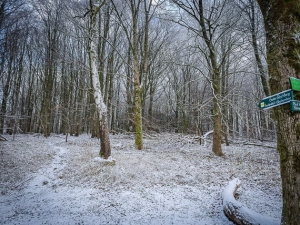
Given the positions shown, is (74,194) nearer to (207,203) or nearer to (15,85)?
(207,203)

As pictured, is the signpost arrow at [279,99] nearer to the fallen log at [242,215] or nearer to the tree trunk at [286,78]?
the tree trunk at [286,78]

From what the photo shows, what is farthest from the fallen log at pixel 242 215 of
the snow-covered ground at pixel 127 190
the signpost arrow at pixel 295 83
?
the signpost arrow at pixel 295 83

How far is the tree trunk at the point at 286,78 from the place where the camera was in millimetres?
2303

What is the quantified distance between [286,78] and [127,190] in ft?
15.0

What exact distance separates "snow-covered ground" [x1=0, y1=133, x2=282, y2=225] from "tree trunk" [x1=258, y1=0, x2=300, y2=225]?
5.49 ft

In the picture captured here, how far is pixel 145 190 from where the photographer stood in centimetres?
484

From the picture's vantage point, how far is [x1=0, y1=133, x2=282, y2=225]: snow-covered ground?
364 cm

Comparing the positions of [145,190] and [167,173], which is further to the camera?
[167,173]

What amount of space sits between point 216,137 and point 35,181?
27.4ft

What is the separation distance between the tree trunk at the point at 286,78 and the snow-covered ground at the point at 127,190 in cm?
167

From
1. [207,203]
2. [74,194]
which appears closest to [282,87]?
[207,203]

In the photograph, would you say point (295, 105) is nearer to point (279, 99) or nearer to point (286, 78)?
point (279, 99)

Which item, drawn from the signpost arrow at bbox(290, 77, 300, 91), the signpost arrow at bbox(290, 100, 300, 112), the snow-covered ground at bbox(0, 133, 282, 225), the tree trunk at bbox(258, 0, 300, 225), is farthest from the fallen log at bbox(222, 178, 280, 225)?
the signpost arrow at bbox(290, 77, 300, 91)

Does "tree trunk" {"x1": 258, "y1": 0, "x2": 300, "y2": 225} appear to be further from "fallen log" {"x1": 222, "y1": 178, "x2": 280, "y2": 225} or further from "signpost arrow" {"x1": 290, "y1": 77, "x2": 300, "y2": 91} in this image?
"fallen log" {"x1": 222, "y1": 178, "x2": 280, "y2": 225}
